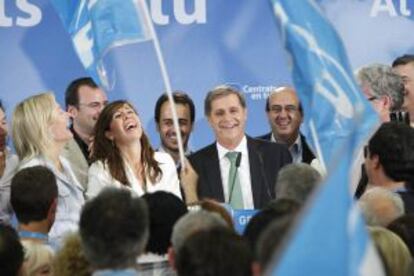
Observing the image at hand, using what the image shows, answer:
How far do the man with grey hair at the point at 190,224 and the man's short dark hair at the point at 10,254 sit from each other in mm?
564

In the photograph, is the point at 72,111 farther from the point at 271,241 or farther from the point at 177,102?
the point at 271,241

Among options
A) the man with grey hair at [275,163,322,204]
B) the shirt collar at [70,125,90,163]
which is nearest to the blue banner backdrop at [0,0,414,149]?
the shirt collar at [70,125,90,163]

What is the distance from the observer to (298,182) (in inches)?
230

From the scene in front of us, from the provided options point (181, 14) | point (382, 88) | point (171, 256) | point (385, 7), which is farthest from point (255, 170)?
→ point (171, 256)

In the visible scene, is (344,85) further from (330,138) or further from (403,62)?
(403,62)

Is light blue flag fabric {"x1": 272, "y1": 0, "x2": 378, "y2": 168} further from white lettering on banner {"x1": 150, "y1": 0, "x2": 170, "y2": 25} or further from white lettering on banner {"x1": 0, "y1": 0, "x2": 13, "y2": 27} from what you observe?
white lettering on banner {"x1": 0, "y1": 0, "x2": 13, "y2": 27}

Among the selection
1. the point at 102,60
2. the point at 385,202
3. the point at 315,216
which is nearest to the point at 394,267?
the point at 385,202

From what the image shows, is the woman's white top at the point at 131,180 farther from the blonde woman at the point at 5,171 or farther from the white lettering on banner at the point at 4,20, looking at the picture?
the white lettering on banner at the point at 4,20

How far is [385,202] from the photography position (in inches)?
225

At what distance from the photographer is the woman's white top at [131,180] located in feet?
23.5

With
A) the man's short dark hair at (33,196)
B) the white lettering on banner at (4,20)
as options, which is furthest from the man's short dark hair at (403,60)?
the man's short dark hair at (33,196)

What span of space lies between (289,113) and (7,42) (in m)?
2.03

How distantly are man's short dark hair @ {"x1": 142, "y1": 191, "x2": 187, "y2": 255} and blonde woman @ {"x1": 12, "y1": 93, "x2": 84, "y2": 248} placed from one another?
1.86 m

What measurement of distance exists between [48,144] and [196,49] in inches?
93.4
